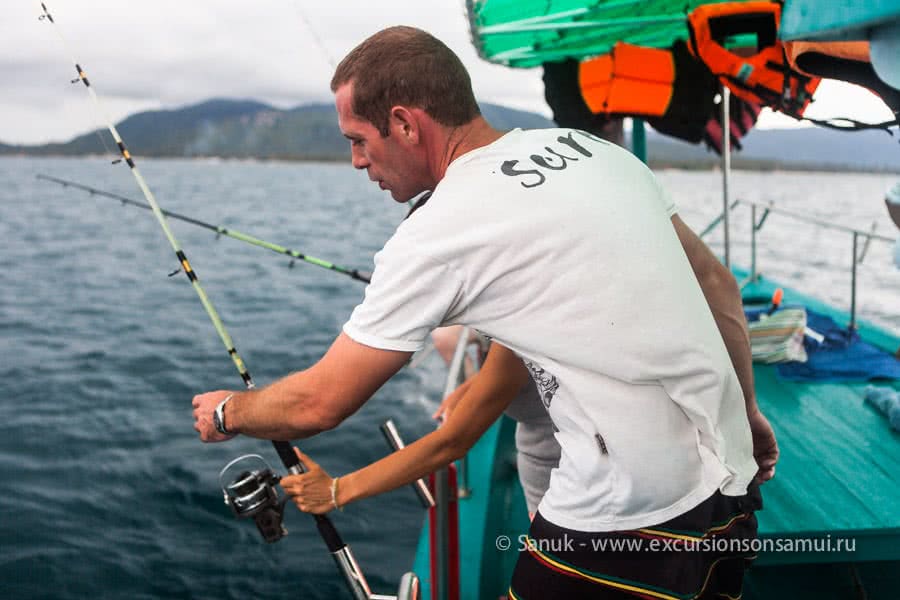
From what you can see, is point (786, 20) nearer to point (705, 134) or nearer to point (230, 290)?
point (705, 134)

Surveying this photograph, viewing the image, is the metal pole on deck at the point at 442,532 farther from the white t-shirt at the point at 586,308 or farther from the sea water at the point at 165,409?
the sea water at the point at 165,409

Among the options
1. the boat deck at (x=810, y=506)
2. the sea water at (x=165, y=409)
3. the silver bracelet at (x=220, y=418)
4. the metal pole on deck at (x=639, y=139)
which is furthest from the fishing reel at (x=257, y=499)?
the metal pole on deck at (x=639, y=139)

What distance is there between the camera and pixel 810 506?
288cm

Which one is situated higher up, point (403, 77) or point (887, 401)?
point (403, 77)

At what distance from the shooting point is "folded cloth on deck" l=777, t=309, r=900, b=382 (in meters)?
4.54

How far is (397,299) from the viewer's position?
4.59 ft

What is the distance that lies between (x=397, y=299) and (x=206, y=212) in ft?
106

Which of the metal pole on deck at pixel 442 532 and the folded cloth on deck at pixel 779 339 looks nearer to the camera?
the metal pole on deck at pixel 442 532

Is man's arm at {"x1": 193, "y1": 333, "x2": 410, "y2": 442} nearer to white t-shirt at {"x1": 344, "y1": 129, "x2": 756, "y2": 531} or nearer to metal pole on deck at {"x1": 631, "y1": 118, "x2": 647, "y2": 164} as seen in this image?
white t-shirt at {"x1": 344, "y1": 129, "x2": 756, "y2": 531}

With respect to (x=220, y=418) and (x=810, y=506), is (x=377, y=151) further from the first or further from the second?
(x=810, y=506)

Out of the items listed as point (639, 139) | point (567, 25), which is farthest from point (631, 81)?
point (639, 139)

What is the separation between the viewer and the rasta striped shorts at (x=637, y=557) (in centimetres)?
155

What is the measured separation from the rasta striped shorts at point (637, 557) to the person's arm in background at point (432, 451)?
0.46 m

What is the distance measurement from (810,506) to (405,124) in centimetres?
246
